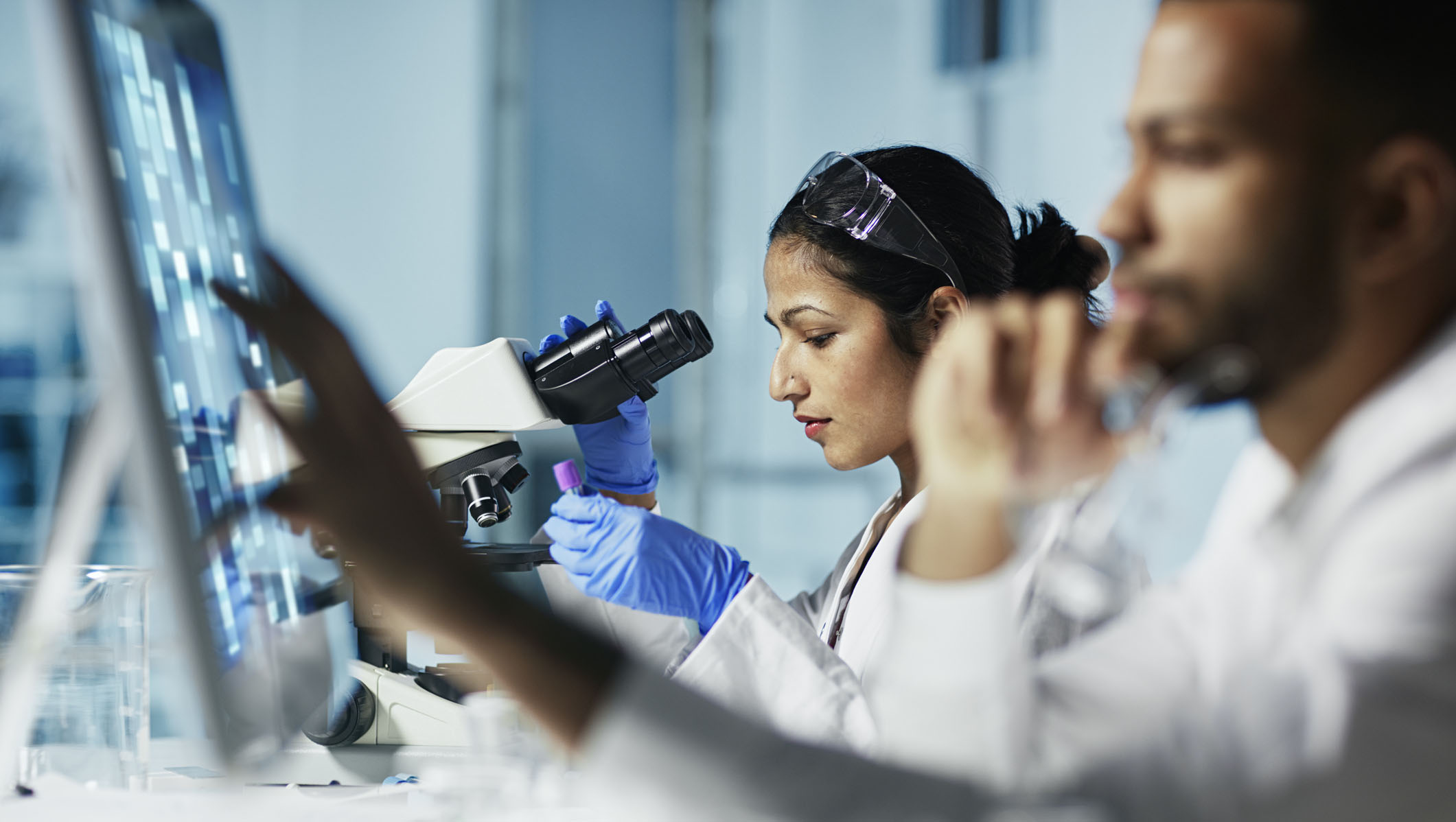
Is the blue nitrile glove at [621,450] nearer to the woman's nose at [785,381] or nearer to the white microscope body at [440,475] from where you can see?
the woman's nose at [785,381]

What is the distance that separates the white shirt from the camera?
19.3 inches

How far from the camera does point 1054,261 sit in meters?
1.55

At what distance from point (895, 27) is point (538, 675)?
4.22 meters

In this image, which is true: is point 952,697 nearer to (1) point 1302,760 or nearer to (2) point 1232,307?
(1) point 1302,760

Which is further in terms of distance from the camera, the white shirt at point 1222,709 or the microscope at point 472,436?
the microscope at point 472,436

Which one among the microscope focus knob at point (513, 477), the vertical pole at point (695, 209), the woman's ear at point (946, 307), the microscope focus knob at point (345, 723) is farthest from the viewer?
the vertical pole at point (695, 209)

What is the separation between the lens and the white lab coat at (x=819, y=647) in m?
1.00

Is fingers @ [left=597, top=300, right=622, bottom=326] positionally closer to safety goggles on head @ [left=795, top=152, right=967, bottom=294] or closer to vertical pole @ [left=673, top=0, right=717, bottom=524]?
safety goggles on head @ [left=795, top=152, right=967, bottom=294]

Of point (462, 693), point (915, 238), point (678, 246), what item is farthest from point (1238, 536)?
point (678, 246)

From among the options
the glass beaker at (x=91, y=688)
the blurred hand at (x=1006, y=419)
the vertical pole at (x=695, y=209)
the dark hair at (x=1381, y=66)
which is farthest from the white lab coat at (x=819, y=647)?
the vertical pole at (x=695, y=209)

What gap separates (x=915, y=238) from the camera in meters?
1.46

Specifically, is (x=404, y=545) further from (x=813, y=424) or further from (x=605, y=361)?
(x=813, y=424)

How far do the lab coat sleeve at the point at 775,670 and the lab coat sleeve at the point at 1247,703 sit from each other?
475 millimetres

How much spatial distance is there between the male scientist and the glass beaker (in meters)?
0.62
